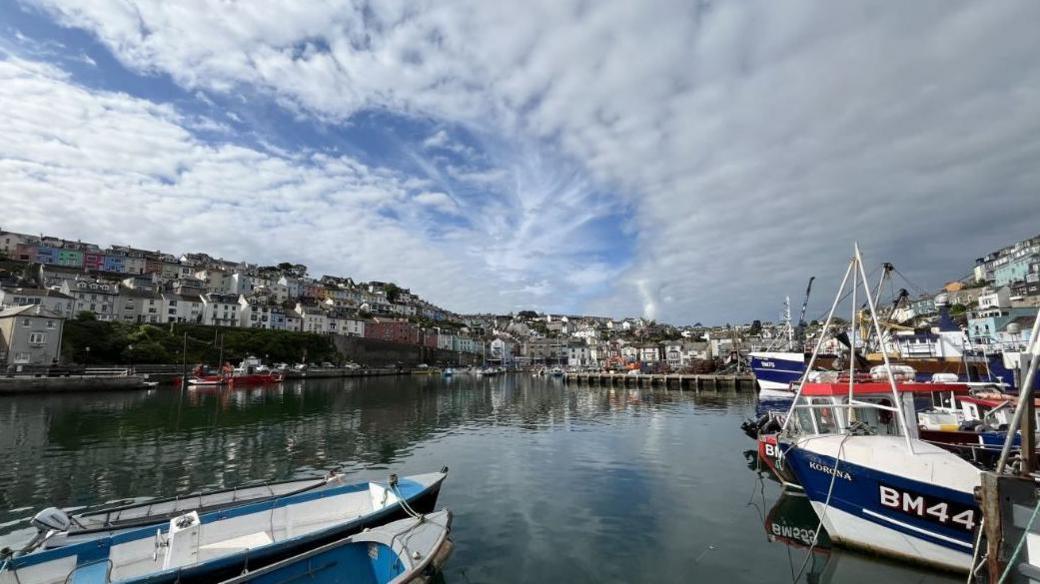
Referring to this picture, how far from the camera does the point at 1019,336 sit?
5819cm

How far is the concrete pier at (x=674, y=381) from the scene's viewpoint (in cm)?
7475

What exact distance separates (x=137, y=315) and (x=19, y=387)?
5263 cm

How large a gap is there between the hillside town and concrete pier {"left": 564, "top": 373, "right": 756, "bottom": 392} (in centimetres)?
702

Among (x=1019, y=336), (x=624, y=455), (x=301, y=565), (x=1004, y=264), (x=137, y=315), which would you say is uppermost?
(x=1004, y=264)

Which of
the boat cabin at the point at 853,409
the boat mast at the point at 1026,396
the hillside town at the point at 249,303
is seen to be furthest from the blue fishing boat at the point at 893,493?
the hillside town at the point at 249,303

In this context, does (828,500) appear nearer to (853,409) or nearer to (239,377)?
(853,409)

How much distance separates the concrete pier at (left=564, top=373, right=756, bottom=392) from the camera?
7475 cm

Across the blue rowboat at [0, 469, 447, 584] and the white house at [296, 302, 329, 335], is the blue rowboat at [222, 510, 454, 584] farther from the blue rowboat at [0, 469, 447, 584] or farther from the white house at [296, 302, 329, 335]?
the white house at [296, 302, 329, 335]

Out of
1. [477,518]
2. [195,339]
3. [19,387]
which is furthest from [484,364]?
[477,518]

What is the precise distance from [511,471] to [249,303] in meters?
115

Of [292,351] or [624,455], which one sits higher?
[292,351]

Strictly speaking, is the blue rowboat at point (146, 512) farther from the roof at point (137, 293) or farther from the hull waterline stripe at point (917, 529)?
the roof at point (137, 293)

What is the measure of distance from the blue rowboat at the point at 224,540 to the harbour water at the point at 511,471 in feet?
6.06

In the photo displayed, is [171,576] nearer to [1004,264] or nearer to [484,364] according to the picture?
[1004,264]
